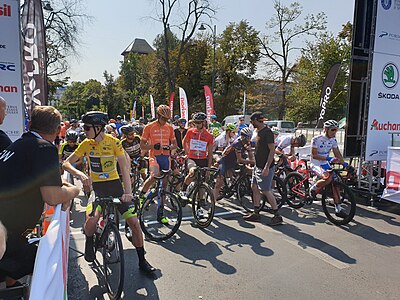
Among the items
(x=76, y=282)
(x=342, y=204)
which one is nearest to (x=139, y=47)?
(x=342, y=204)

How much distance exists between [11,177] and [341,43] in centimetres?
3411

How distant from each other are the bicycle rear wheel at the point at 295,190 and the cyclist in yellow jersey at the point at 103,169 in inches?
159

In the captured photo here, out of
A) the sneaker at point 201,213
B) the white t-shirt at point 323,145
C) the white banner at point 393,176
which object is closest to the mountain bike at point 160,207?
the sneaker at point 201,213

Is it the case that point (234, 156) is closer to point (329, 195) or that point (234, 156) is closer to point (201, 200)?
point (201, 200)

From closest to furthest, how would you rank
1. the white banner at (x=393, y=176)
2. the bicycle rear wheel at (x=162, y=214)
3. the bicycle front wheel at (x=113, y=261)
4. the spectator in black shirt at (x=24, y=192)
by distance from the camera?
the spectator in black shirt at (x=24, y=192)
the bicycle front wheel at (x=113, y=261)
the bicycle rear wheel at (x=162, y=214)
the white banner at (x=393, y=176)

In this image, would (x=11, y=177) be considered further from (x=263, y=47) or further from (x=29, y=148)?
(x=263, y=47)

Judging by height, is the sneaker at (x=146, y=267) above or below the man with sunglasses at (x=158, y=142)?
below

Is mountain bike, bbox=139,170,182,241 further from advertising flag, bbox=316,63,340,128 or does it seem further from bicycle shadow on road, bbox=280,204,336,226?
advertising flag, bbox=316,63,340,128

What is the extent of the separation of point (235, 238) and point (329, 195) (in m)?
2.23

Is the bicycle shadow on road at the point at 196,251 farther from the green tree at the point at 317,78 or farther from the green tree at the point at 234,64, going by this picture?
the green tree at the point at 234,64

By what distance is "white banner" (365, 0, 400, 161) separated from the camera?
25.6ft

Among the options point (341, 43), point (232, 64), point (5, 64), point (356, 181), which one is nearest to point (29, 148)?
point (5, 64)

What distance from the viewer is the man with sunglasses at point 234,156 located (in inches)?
286

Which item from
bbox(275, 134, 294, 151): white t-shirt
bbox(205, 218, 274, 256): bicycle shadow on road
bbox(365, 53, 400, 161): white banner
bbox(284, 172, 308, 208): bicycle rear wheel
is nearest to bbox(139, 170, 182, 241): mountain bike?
bbox(205, 218, 274, 256): bicycle shadow on road
